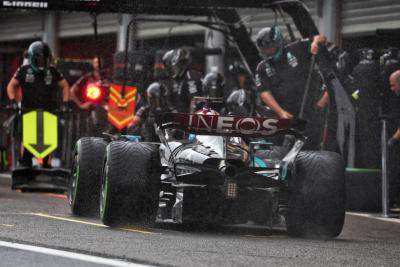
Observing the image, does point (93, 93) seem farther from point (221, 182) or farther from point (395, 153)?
point (221, 182)

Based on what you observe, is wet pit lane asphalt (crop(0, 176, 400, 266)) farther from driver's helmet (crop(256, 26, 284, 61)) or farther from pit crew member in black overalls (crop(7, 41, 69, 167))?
pit crew member in black overalls (crop(7, 41, 69, 167))

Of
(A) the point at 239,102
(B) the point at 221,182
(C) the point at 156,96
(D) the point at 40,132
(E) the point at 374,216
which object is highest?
(C) the point at 156,96

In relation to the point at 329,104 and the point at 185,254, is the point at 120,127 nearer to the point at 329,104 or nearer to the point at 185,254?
the point at 329,104

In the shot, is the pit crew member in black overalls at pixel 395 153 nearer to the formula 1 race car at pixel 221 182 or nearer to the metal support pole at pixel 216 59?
the formula 1 race car at pixel 221 182

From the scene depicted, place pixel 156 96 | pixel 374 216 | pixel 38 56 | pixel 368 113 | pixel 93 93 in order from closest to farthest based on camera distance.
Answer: pixel 374 216
pixel 368 113
pixel 38 56
pixel 156 96
pixel 93 93

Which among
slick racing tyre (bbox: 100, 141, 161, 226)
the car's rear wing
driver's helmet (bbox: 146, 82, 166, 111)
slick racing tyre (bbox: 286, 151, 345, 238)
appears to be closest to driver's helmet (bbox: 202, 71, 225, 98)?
driver's helmet (bbox: 146, 82, 166, 111)

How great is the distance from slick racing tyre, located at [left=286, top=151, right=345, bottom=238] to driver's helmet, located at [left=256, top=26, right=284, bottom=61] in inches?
212

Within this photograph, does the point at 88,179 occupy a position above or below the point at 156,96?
below

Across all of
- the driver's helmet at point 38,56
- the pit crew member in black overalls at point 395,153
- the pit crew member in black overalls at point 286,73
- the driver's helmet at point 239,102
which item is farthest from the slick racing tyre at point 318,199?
the driver's helmet at point 38,56

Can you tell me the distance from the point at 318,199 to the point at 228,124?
0.95 metres

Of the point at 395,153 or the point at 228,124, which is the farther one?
the point at 395,153

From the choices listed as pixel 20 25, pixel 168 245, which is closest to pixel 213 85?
pixel 168 245

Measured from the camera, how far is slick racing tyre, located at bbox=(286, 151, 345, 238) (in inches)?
422

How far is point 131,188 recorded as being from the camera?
1048 cm
